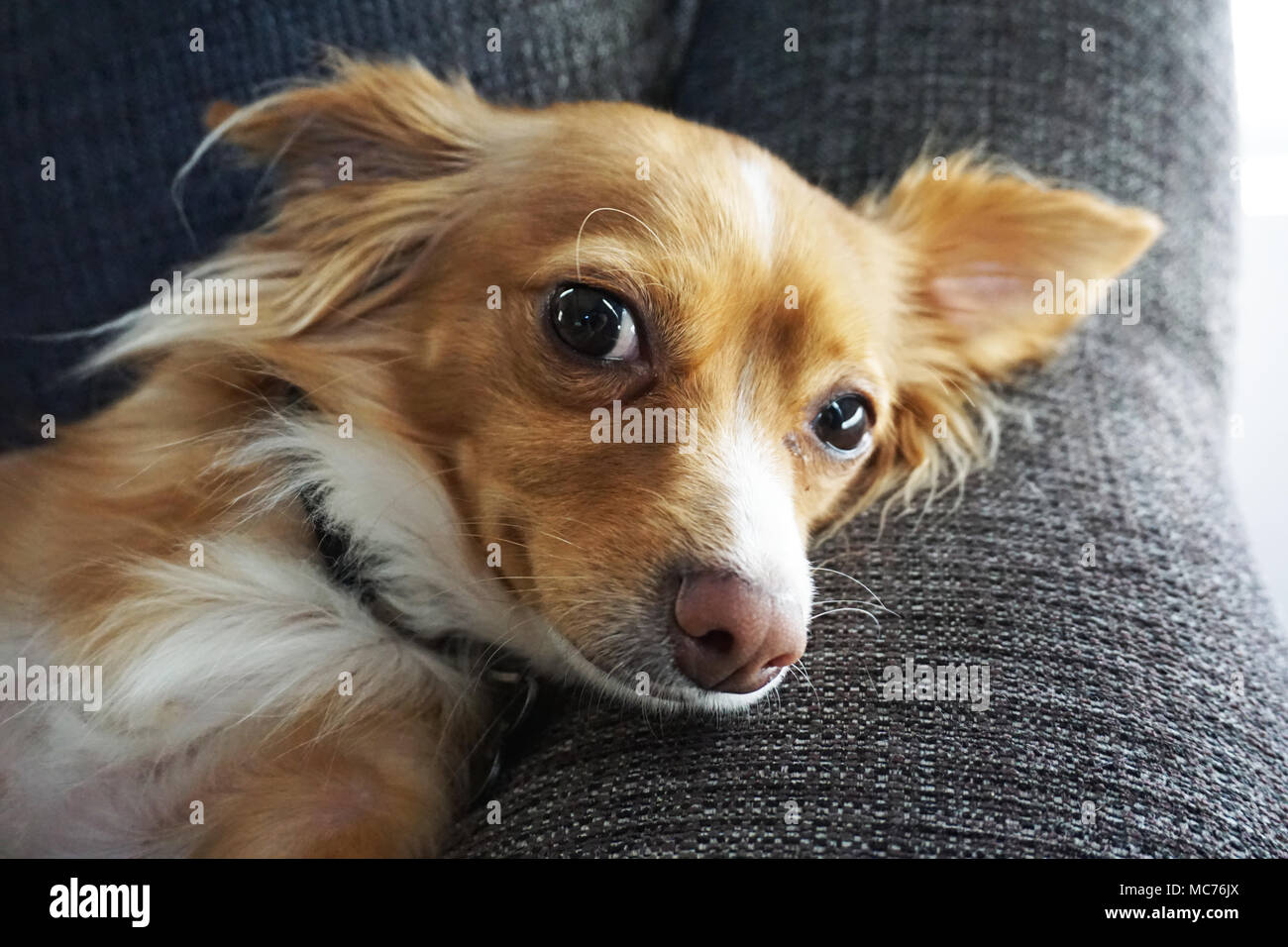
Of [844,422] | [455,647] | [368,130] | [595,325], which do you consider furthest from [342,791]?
[368,130]

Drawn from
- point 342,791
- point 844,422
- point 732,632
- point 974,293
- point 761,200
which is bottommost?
point 342,791

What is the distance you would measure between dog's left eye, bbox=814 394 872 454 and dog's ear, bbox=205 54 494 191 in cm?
75

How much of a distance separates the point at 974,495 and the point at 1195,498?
0.33 m

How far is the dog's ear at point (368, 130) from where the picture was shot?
161 centimetres

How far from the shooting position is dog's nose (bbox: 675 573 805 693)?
117cm

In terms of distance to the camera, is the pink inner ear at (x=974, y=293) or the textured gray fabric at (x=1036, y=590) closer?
the textured gray fabric at (x=1036, y=590)

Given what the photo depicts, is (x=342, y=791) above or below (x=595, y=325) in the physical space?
below

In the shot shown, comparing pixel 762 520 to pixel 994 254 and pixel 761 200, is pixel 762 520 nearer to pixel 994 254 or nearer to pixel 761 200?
pixel 761 200

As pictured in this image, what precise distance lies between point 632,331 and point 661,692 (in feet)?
1.64

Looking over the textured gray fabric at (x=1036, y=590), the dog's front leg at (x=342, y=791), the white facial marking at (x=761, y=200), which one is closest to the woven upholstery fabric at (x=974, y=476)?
the textured gray fabric at (x=1036, y=590)

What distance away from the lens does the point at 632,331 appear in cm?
139

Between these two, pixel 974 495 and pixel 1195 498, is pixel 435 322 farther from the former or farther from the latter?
pixel 1195 498

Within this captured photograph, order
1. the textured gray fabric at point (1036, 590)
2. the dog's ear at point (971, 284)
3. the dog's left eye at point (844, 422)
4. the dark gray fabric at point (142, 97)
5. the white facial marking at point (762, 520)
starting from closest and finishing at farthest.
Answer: the textured gray fabric at point (1036, 590), the white facial marking at point (762, 520), the dog's left eye at point (844, 422), the dog's ear at point (971, 284), the dark gray fabric at point (142, 97)

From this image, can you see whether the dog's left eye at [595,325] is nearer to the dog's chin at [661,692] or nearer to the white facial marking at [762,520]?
the white facial marking at [762,520]
